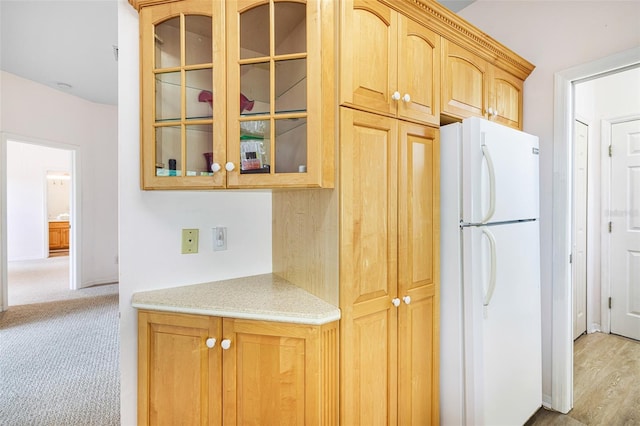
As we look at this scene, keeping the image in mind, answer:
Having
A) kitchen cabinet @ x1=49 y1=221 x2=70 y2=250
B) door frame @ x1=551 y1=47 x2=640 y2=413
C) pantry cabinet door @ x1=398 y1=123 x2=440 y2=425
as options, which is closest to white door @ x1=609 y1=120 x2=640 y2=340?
door frame @ x1=551 y1=47 x2=640 y2=413

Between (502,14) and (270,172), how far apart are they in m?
2.25

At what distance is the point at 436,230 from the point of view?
1613mm

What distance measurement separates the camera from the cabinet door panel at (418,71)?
1.45 meters

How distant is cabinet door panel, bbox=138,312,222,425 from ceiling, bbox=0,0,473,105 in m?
2.29

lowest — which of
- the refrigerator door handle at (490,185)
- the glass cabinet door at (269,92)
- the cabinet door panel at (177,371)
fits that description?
the cabinet door panel at (177,371)

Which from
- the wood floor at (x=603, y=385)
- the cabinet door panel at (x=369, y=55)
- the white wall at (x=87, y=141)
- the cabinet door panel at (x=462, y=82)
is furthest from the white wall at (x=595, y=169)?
the white wall at (x=87, y=141)

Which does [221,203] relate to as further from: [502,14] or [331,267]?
[502,14]

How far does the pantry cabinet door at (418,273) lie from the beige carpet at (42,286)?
14.8ft

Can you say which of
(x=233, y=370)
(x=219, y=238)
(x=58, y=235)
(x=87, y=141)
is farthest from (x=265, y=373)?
(x=58, y=235)

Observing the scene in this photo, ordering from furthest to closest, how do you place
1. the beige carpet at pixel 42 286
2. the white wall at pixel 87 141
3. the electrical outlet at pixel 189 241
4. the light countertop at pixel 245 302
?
the beige carpet at pixel 42 286 → the white wall at pixel 87 141 → the electrical outlet at pixel 189 241 → the light countertop at pixel 245 302

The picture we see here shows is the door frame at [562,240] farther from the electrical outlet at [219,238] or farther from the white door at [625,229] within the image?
the electrical outlet at [219,238]

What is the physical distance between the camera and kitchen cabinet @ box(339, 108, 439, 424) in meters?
1.28

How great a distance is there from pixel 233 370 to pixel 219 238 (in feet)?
2.23

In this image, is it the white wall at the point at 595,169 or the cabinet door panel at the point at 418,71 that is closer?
the cabinet door panel at the point at 418,71
